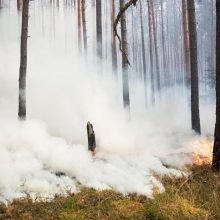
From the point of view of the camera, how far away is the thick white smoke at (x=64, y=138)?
8.00 m

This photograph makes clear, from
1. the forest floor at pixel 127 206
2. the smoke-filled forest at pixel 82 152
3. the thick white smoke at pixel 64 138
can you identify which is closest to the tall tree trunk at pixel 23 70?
the smoke-filled forest at pixel 82 152

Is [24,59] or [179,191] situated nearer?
[179,191]

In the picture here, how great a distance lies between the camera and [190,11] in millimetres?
13266

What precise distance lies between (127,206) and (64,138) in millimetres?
5373

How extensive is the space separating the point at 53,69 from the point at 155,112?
1301cm

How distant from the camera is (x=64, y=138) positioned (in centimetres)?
1192

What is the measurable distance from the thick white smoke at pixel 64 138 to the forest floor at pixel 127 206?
0.37 metres

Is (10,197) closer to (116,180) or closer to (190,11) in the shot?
(116,180)

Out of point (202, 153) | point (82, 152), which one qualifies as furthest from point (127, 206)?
point (202, 153)

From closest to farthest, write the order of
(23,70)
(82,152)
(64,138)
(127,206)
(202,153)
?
(127,206) → (82,152) → (202,153) → (23,70) → (64,138)

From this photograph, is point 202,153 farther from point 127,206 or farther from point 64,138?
point 127,206

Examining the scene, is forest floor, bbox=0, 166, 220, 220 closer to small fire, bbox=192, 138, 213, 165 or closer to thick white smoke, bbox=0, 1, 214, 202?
thick white smoke, bbox=0, 1, 214, 202

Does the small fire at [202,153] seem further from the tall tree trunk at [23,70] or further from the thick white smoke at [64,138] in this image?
the tall tree trunk at [23,70]

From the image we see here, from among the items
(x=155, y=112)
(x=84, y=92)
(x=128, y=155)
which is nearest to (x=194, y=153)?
(x=128, y=155)
